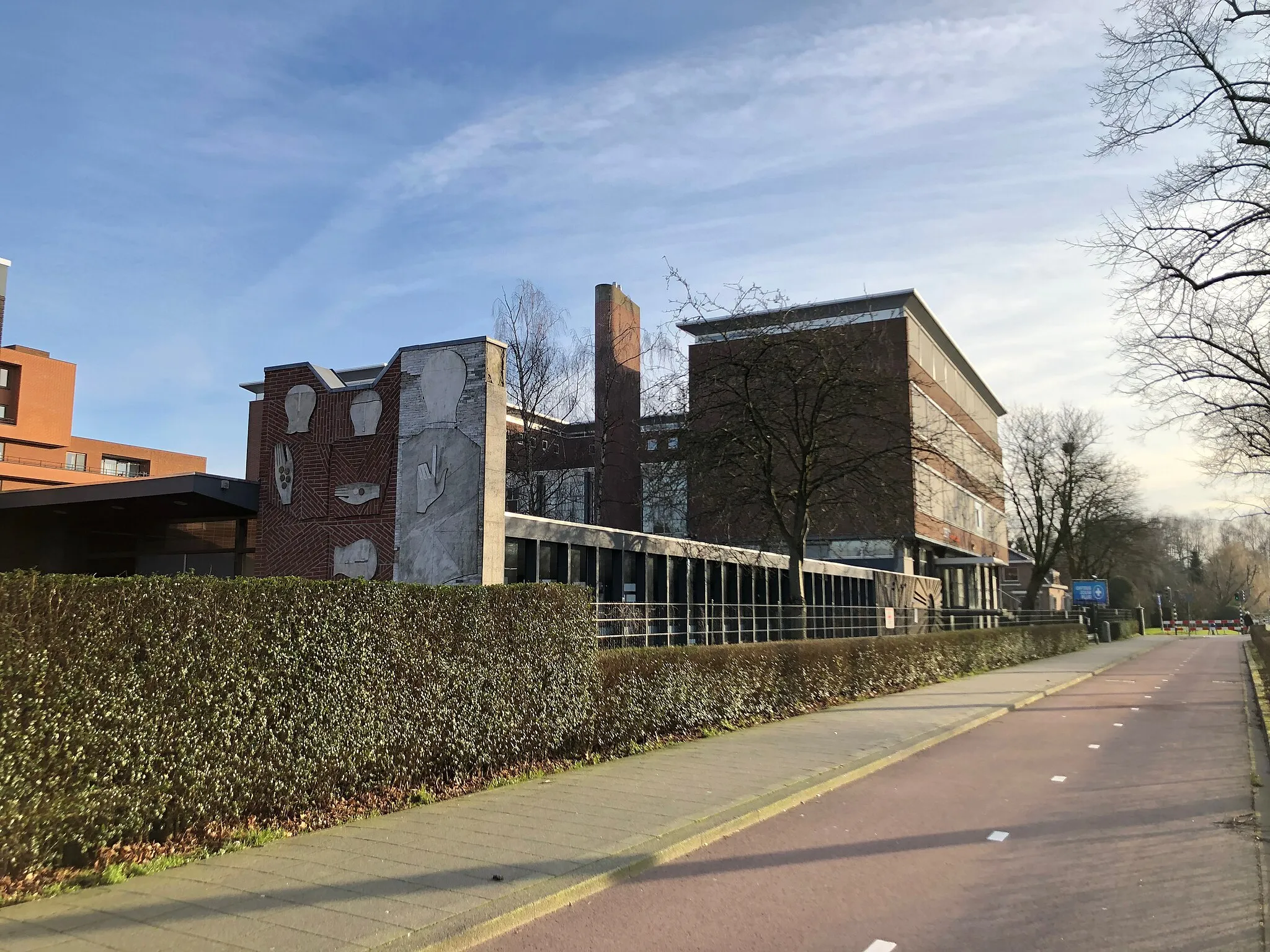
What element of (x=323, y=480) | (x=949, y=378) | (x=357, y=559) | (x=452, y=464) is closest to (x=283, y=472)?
(x=323, y=480)

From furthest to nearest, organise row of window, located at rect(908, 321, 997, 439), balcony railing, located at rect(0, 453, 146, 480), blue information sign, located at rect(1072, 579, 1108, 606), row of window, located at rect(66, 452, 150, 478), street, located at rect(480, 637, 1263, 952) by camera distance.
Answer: blue information sign, located at rect(1072, 579, 1108, 606) → row of window, located at rect(66, 452, 150, 478) → balcony railing, located at rect(0, 453, 146, 480) → row of window, located at rect(908, 321, 997, 439) → street, located at rect(480, 637, 1263, 952)

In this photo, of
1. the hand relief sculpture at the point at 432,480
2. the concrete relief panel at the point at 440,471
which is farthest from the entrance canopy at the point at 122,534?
the hand relief sculpture at the point at 432,480

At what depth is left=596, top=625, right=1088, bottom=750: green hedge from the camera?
472 inches

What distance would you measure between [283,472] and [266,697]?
1053 cm

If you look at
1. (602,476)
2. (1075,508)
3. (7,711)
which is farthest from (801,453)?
(1075,508)

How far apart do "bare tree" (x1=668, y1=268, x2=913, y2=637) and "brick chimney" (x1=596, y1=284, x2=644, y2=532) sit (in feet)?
28.5

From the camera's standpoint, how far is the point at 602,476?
31.3 m

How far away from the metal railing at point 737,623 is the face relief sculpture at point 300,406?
6.43m

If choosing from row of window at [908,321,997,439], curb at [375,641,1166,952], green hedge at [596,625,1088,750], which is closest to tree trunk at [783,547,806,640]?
green hedge at [596,625,1088,750]

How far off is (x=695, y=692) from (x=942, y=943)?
842 centimetres

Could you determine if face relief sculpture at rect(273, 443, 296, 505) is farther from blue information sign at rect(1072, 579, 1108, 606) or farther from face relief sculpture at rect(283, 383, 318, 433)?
blue information sign at rect(1072, 579, 1108, 606)

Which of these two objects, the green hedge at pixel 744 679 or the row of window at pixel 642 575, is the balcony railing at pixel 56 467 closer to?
the row of window at pixel 642 575

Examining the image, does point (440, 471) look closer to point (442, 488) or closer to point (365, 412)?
point (442, 488)

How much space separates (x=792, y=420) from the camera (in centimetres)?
2120
